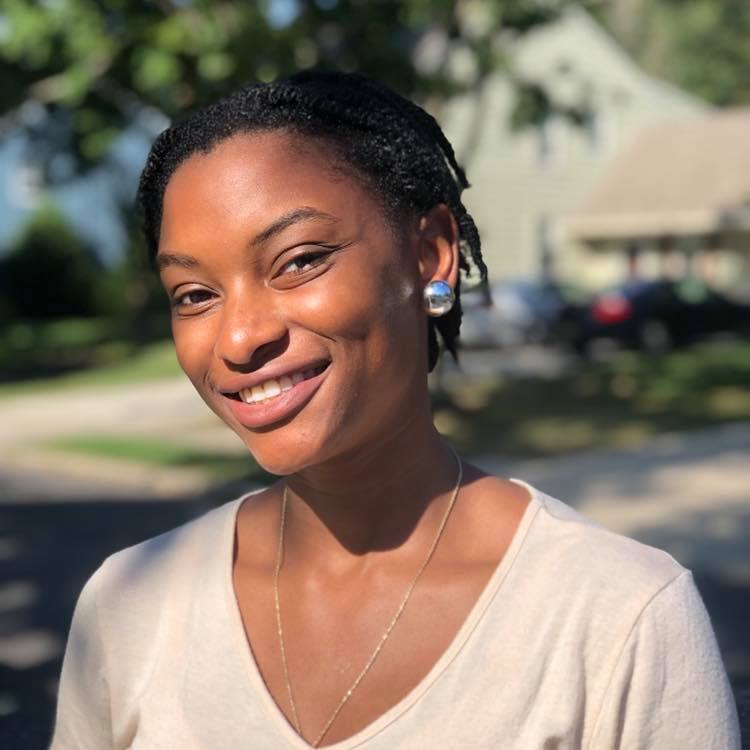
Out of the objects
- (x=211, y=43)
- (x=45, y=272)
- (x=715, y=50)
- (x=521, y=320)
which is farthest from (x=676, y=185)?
(x=211, y=43)

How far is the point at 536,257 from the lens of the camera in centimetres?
3816

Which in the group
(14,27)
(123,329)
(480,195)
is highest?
(14,27)

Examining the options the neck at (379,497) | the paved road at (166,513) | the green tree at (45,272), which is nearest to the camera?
the neck at (379,497)

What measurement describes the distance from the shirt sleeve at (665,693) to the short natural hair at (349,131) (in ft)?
1.89

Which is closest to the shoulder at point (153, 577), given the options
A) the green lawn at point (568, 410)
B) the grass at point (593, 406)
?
the green lawn at point (568, 410)

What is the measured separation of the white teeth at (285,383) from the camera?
1619 mm

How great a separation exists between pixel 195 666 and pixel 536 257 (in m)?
36.9

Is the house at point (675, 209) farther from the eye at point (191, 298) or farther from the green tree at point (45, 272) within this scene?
the eye at point (191, 298)

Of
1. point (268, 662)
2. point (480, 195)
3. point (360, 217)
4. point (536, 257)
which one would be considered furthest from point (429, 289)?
point (536, 257)

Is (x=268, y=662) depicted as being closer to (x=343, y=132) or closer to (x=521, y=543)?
(x=521, y=543)

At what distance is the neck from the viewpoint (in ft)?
5.94

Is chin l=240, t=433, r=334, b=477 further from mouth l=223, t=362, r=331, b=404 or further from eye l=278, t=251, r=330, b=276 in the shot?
eye l=278, t=251, r=330, b=276

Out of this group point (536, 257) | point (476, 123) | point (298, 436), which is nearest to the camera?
point (298, 436)

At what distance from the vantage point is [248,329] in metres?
1.63
